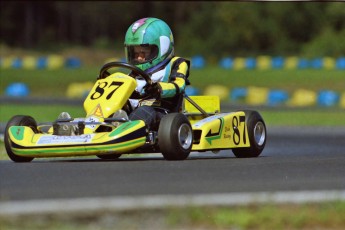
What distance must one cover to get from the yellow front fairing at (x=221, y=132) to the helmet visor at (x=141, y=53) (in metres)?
0.79

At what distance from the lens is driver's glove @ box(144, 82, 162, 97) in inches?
405

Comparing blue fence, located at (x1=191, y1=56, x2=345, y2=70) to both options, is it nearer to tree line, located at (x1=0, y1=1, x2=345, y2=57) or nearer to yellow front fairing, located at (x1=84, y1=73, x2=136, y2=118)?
tree line, located at (x1=0, y1=1, x2=345, y2=57)

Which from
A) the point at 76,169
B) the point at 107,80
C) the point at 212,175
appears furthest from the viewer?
the point at 107,80

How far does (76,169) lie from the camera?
29.5ft

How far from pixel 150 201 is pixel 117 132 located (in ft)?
10.6

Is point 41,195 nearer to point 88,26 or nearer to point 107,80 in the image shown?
point 107,80

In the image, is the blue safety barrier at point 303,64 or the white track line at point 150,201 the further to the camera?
the blue safety barrier at point 303,64

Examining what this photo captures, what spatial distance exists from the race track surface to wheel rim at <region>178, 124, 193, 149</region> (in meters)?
0.17

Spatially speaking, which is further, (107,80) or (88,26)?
(88,26)

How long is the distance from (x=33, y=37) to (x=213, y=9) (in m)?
10.8

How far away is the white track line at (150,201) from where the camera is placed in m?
6.05

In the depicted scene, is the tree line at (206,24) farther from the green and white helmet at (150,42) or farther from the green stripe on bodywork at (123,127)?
the green stripe on bodywork at (123,127)

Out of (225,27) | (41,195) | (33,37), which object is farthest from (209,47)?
(41,195)

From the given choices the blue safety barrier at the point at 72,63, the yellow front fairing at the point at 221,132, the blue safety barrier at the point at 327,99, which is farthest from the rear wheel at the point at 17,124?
the blue safety barrier at the point at 72,63
